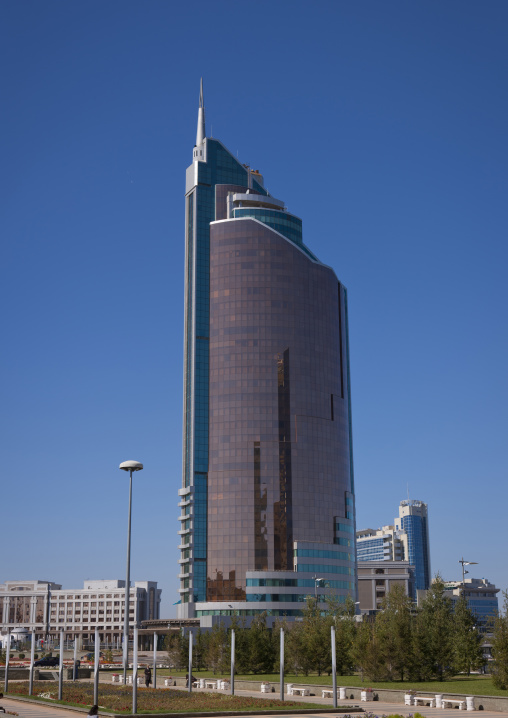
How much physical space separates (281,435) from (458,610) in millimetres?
99001

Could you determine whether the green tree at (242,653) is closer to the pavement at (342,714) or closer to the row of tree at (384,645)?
the row of tree at (384,645)

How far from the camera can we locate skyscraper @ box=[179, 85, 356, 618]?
17200 centimetres

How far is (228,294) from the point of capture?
184750mm

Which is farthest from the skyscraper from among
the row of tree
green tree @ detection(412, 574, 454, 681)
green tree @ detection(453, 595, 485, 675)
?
green tree @ detection(412, 574, 454, 681)

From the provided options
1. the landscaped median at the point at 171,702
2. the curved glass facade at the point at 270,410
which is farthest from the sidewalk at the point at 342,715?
the curved glass facade at the point at 270,410

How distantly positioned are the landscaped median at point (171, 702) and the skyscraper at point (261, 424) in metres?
110

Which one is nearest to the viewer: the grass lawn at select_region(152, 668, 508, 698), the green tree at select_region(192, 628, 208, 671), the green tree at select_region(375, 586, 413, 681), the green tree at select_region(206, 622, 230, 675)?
the grass lawn at select_region(152, 668, 508, 698)

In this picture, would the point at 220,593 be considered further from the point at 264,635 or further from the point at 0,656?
the point at 264,635

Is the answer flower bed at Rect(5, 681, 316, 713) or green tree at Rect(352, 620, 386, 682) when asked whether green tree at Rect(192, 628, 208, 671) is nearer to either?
green tree at Rect(352, 620, 386, 682)

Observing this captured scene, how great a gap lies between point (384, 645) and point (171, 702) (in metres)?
21.0

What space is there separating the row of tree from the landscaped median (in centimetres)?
1589

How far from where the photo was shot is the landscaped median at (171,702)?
149 ft

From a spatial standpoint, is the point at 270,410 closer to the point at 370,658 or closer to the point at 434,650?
the point at 370,658

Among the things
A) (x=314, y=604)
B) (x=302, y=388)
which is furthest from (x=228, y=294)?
(x=314, y=604)
